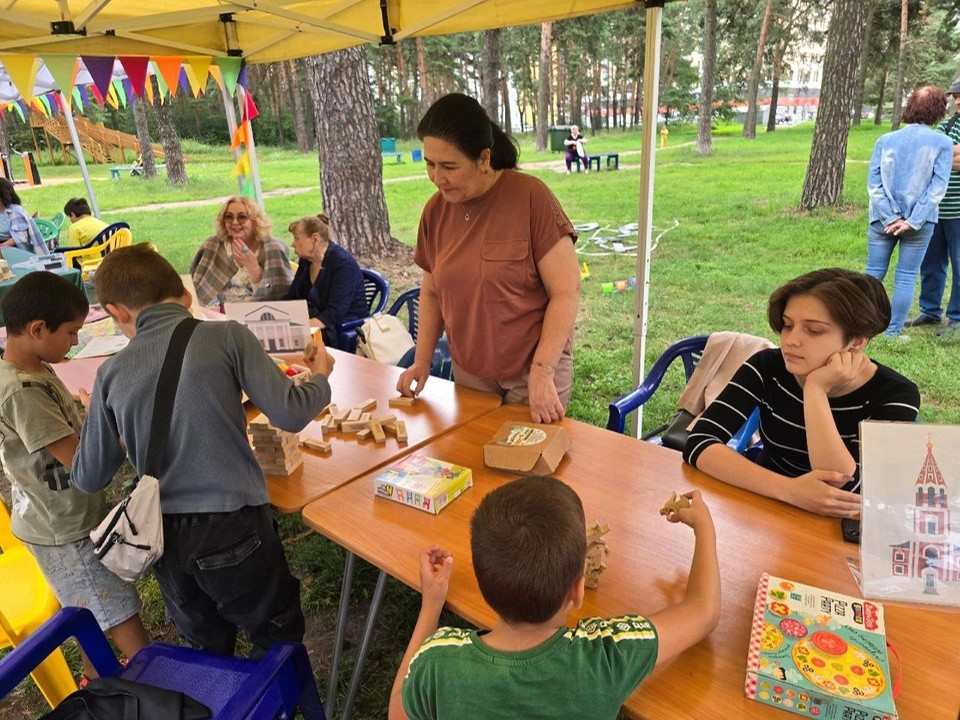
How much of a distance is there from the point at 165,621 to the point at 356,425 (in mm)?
1410

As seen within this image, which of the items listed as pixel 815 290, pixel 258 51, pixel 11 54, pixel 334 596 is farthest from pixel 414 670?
pixel 258 51

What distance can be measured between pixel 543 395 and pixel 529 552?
3.75ft

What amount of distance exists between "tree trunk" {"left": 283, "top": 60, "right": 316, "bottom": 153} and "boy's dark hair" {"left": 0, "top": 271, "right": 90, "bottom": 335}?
729 inches

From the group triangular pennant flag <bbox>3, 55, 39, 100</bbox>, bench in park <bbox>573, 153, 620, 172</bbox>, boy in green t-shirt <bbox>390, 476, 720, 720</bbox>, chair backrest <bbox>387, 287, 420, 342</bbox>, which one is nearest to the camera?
boy in green t-shirt <bbox>390, 476, 720, 720</bbox>

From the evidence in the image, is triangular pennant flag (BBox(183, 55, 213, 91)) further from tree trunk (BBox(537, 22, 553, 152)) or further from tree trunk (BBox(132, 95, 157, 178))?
tree trunk (BBox(132, 95, 157, 178))

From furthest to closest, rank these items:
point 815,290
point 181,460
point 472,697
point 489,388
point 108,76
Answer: point 108,76 < point 489,388 < point 815,290 < point 181,460 < point 472,697

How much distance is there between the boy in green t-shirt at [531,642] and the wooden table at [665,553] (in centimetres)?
14

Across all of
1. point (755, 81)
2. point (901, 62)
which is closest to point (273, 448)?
point (901, 62)

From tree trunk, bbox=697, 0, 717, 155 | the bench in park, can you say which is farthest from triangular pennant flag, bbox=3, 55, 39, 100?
the bench in park

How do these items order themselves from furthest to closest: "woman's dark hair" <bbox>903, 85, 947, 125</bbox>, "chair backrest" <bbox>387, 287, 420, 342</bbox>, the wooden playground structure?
the wooden playground structure
"woman's dark hair" <bbox>903, 85, 947, 125</bbox>
"chair backrest" <bbox>387, 287, 420, 342</bbox>

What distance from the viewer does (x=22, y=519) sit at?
196 centimetres

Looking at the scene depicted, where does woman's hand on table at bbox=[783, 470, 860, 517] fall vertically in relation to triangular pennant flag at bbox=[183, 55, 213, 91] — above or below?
below

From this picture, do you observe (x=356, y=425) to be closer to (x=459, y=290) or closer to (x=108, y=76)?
(x=459, y=290)

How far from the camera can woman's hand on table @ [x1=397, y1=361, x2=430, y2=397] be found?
2.42 m
